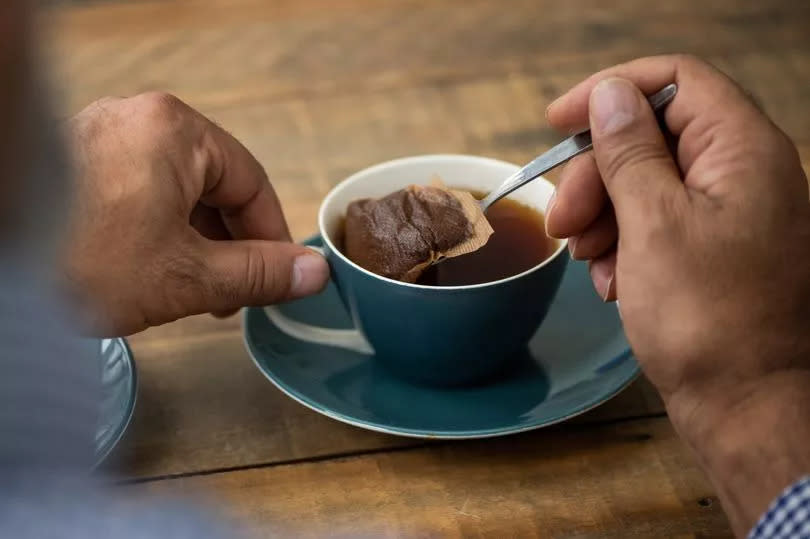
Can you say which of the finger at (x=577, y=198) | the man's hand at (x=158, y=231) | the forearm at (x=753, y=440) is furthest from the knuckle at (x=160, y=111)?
the forearm at (x=753, y=440)

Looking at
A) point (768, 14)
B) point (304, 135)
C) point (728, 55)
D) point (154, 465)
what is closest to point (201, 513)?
point (154, 465)

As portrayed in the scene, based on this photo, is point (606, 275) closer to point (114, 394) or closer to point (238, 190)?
point (238, 190)

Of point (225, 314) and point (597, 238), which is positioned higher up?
point (597, 238)

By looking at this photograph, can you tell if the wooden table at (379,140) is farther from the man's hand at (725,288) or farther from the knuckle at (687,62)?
the knuckle at (687,62)

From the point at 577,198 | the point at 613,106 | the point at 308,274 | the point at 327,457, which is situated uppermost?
the point at 613,106

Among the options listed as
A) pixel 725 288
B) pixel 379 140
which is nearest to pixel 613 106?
pixel 725 288

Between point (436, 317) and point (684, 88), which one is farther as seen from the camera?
point (436, 317)

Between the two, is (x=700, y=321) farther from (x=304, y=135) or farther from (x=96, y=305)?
(x=304, y=135)
